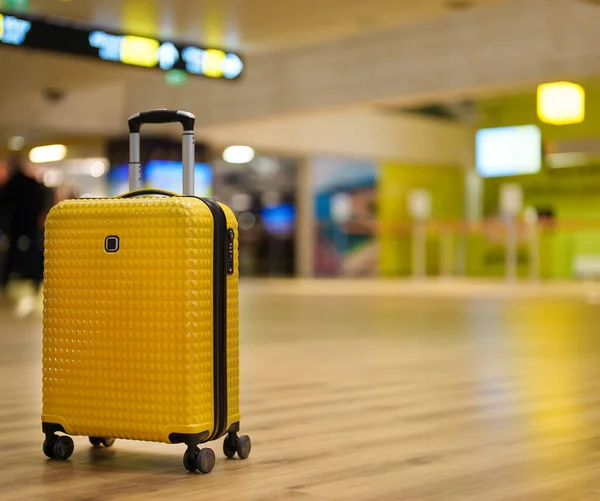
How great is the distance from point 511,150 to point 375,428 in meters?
19.1

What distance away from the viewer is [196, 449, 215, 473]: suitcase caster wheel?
7.72 feet

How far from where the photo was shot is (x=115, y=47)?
8305 mm

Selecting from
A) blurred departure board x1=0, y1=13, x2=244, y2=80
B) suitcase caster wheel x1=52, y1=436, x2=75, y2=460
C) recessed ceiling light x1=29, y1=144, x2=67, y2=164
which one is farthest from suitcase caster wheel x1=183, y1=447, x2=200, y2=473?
recessed ceiling light x1=29, y1=144, x2=67, y2=164

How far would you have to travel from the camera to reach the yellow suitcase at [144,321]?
93.7 inches

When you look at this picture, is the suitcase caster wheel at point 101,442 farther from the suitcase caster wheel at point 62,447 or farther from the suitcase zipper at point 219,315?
the suitcase zipper at point 219,315

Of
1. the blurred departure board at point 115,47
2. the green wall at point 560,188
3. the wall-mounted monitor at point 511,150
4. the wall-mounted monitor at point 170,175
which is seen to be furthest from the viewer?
the green wall at point 560,188

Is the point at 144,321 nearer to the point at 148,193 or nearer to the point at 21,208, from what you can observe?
the point at 148,193

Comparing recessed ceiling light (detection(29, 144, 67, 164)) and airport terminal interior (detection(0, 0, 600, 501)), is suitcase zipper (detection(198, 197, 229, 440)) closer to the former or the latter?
airport terminal interior (detection(0, 0, 600, 501))

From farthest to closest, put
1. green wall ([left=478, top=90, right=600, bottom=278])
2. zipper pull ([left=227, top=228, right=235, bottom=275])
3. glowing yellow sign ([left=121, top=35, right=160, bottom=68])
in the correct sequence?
green wall ([left=478, top=90, right=600, bottom=278]), glowing yellow sign ([left=121, top=35, right=160, bottom=68]), zipper pull ([left=227, top=228, right=235, bottom=275])

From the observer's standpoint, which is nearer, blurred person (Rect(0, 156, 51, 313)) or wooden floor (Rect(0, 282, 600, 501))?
wooden floor (Rect(0, 282, 600, 501))

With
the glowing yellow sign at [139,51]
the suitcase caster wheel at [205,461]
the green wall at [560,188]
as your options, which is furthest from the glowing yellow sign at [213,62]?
the green wall at [560,188]

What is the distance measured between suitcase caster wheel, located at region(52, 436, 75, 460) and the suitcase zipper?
368 mm

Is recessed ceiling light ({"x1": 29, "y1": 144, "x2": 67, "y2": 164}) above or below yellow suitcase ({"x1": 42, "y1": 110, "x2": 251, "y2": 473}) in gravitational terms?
above

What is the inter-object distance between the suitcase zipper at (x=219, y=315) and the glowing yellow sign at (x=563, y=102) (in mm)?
9709
